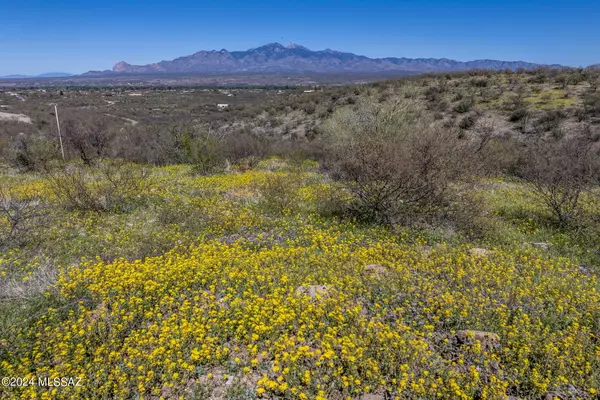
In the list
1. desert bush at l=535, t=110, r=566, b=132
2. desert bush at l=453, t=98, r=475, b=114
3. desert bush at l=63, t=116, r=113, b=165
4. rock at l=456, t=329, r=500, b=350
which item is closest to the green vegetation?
rock at l=456, t=329, r=500, b=350

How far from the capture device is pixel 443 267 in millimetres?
6445

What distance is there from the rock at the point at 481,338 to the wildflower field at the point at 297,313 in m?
0.02

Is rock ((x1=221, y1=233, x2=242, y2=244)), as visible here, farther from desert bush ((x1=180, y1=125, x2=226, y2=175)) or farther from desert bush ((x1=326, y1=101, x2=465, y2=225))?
desert bush ((x1=180, y1=125, x2=226, y2=175))

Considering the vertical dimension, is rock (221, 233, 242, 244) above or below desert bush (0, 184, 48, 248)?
below

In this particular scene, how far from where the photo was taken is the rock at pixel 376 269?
6.23m

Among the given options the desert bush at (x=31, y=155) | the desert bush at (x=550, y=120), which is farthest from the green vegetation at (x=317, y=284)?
the desert bush at (x=550, y=120)

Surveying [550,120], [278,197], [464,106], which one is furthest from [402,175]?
[464,106]

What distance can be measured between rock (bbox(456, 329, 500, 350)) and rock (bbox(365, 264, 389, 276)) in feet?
5.96

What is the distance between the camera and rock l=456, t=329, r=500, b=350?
4.42 m

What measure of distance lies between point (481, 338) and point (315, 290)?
2407 millimetres

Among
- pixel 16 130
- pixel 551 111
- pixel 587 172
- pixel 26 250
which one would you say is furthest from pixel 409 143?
Answer: pixel 16 130

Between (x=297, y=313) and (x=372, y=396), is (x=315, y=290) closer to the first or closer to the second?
(x=297, y=313)

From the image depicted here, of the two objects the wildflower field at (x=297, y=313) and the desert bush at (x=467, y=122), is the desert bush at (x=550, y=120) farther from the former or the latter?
the wildflower field at (x=297, y=313)

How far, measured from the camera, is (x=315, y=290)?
5.50 metres
